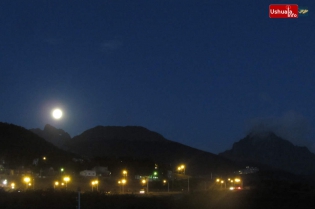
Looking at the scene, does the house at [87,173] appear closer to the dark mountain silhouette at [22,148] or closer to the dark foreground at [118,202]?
the dark mountain silhouette at [22,148]

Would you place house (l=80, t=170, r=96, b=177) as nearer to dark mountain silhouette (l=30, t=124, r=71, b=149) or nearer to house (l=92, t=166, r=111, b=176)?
house (l=92, t=166, r=111, b=176)

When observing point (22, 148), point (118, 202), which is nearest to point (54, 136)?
point (22, 148)

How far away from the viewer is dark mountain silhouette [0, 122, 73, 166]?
73188mm

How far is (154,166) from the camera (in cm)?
7481

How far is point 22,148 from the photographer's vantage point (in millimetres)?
85000

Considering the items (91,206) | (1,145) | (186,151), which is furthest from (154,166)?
(186,151)

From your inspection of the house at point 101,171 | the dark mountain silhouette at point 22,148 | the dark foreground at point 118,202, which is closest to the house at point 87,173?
the house at point 101,171

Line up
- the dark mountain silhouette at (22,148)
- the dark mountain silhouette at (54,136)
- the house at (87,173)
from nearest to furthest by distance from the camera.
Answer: the house at (87,173) < the dark mountain silhouette at (22,148) < the dark mountain silhouette at (54,136)

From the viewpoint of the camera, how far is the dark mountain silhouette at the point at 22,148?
240 ft

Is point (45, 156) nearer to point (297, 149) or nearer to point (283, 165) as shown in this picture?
point (283, 165)

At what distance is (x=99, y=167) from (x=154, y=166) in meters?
9.78

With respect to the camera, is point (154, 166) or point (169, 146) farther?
point (169, 146)

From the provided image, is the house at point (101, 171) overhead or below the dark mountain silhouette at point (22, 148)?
below

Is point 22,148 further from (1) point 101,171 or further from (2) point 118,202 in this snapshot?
(2) point 118,202
